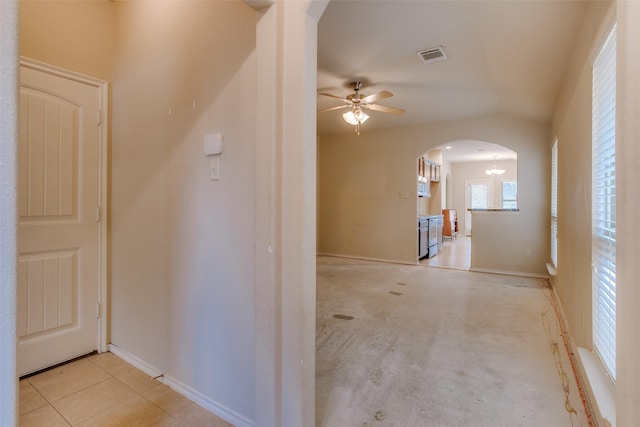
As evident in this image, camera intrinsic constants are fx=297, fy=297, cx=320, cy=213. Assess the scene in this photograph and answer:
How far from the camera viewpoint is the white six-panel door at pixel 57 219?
6.59ft

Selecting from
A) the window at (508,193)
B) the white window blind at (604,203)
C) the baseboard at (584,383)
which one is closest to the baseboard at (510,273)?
the baseboard at (584,383)

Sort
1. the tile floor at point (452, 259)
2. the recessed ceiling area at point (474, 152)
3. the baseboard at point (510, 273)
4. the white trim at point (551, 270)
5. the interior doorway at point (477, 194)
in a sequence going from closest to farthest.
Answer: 1. the white trim at point (551, 270)
2. the baseboard at point (510, 273)
3. the tile floor at point (452, 259)
4. the recessed ceiling area at point (474, 152)
5. the interior doorway at point (477, 194)

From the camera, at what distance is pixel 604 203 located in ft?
5.48

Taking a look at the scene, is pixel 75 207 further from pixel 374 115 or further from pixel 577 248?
pixel 374 115

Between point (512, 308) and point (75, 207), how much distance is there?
4273 millimetres

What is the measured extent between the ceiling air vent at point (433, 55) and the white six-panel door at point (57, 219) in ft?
9.52

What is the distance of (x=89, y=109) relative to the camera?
2.26 meters

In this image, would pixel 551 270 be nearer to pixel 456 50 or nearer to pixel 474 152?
pixel 456 50

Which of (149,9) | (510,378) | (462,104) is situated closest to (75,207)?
(149,9)

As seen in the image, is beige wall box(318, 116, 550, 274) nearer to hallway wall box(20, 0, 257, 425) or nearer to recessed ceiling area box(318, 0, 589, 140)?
recessed ceiling area box(318, 0, 589, 140)

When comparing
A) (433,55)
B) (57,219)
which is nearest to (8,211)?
(57,219)

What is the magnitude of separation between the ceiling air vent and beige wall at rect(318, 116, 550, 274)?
2.50m

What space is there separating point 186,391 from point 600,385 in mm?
2337

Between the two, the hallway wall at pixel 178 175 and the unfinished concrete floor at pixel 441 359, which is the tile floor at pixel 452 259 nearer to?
the unfinished concrete floor at pixel 441 359
